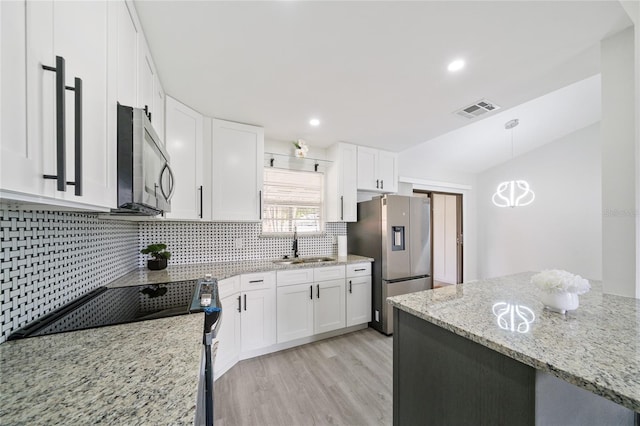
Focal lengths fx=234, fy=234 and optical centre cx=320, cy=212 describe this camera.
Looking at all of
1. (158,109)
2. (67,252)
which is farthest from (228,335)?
(158,109)

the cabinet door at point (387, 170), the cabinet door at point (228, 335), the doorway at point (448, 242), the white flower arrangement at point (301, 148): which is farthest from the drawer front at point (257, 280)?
the doorway at point (448, 242)

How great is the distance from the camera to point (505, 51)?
1515mm

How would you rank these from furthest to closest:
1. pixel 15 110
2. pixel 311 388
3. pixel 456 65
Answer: pixel 311 388, pixel 456 65, pixel 15 110

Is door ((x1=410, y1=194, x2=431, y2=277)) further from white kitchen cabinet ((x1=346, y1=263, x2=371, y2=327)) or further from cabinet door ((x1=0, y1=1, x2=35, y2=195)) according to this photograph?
cabinet door ((x1=0, y1=1, x2=35, y2=195))

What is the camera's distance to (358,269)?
2918 mm

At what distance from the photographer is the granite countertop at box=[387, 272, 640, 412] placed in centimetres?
68

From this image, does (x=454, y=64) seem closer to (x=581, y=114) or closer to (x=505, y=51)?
(x=505, y=51)

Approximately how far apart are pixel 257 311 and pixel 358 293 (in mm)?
1248

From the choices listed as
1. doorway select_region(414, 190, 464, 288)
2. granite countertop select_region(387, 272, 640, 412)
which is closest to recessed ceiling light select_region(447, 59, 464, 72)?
granite countertop select_region(387, 272, 640, 412)

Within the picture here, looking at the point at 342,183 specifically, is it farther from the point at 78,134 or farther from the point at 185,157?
the point at 78,134

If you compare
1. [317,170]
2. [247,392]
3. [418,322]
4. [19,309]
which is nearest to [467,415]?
[418,322]

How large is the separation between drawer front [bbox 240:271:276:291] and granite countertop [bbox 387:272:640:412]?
1370 mm

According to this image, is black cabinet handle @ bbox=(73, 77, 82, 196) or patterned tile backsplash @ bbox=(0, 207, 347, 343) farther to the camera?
patterned tile backsplash @ bbox=(0, 207, 347, 343)

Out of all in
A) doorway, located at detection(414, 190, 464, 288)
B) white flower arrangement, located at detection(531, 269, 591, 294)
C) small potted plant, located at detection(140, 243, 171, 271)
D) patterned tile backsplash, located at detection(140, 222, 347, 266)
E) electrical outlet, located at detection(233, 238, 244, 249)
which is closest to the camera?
white flower arrangement, located at detection(531, 269, 591, 294)
